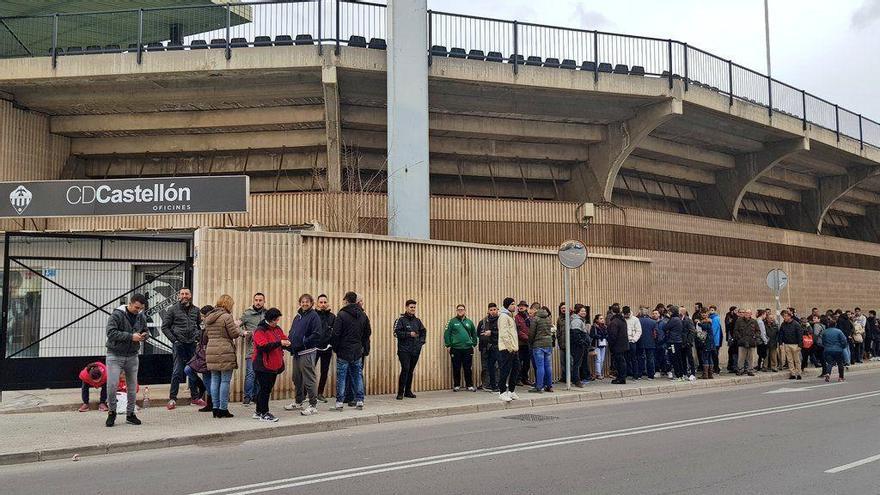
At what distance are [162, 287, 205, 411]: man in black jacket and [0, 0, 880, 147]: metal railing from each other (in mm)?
8766

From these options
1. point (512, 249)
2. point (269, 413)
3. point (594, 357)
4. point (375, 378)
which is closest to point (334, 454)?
point (269, 413)

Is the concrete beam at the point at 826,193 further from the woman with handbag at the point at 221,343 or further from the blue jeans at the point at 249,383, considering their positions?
the woman with handbag at the point at 221,343

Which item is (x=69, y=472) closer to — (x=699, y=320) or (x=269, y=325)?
(x=269, y=325)

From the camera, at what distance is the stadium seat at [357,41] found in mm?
19062

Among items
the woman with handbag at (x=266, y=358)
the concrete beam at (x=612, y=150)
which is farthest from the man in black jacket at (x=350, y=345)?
the concrete beam at (x=612, y=150)

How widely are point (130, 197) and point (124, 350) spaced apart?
553cm

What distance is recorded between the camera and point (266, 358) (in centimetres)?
1067

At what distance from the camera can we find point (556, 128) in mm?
23094

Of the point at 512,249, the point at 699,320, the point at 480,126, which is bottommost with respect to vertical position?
the point at 699,320

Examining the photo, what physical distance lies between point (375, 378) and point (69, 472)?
6.98 metres

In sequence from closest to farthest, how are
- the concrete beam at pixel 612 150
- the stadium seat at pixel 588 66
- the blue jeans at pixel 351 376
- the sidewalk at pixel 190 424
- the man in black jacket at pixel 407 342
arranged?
1. the sidewalk at pixel 190 424
2. the blue jeans at pixel 351 376
3. the man in black jacket at pixel 407 342
4. the stadium seat at pixel 588 66
5. the concrete beam at pixel 612 150

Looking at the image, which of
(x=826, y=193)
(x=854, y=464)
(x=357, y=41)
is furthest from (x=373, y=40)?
(x=826, y=193)

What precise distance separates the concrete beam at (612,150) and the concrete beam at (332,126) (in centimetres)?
831

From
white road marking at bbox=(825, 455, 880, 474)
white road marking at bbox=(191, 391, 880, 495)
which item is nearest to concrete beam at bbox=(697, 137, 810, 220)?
white road marking at bbox=(191, 391, 880, 495)
